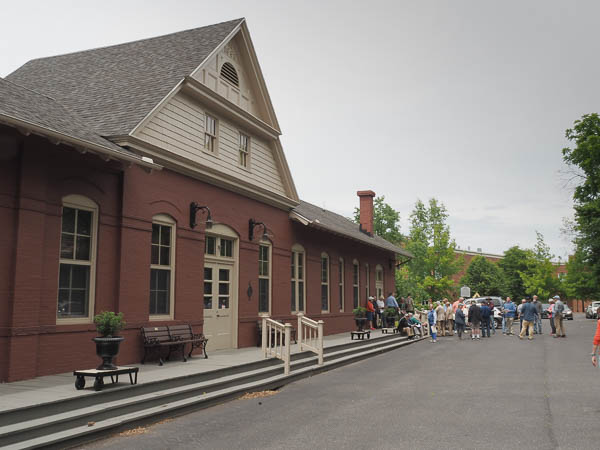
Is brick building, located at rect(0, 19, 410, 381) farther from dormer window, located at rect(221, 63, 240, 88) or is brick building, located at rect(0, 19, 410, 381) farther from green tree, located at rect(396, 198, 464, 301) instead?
green tree, located at rect(396, 198, 464, 301)

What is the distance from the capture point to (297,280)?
1997cm

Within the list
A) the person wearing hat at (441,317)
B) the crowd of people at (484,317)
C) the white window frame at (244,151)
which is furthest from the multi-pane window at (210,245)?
the person wearing hat at (441,317)

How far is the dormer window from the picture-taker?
15.7 m

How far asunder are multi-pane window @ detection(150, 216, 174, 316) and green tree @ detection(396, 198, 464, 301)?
3776 centimetres

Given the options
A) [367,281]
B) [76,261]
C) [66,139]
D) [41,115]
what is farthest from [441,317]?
[66,139]

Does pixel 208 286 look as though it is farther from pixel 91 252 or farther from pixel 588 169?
pixel 588 169

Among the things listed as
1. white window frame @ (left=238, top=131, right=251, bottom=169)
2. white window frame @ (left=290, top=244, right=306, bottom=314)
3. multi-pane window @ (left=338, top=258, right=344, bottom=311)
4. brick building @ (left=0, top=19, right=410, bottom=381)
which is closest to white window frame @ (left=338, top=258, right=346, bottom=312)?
multi-pane window @ (left=338, top=258, right=344, bottom=311)

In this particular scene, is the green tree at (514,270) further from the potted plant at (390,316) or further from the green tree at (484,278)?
the potted plant at (390,316)

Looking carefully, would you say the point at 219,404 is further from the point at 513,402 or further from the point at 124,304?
the point at 513,402

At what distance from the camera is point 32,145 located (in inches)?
373

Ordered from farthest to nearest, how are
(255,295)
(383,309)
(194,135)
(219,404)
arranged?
(383,309) → (255,295) → (194,135) → (219,404)

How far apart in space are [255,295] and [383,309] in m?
11.1

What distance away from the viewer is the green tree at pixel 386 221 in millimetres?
51438

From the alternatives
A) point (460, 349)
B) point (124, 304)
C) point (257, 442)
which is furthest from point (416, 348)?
point (257, 442)
